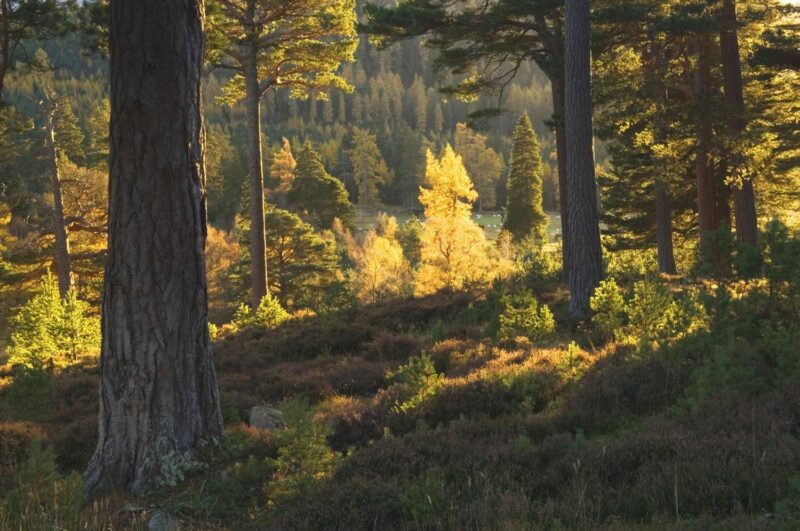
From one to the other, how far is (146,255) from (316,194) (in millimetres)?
49761

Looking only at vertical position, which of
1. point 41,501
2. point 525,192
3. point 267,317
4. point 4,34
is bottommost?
point 41,501

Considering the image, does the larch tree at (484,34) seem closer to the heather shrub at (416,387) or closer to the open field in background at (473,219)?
the heather shrub at (416,387)

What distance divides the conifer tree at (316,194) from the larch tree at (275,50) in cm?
3421

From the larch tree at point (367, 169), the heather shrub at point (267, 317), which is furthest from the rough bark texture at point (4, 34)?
the larch tree at point (367, 169)

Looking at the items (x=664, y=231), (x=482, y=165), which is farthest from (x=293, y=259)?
(x=482, y=165)

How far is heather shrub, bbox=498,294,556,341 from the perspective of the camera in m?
8.97

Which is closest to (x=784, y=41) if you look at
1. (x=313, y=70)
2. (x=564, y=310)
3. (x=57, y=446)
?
(x=564, y=310)

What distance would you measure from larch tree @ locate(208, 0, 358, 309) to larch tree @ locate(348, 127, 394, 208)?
73.6 m

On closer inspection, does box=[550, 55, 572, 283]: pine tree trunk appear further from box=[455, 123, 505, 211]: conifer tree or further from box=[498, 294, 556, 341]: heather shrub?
box=[455, 123, 505, 211]: conifer tree

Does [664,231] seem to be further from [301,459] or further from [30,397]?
[30,397]

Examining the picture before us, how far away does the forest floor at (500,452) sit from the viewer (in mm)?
3434

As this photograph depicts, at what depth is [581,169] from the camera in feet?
34.1

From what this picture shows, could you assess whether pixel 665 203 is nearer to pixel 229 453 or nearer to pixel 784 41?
Answer: pixel 784 41

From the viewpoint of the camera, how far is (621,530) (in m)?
3.00
